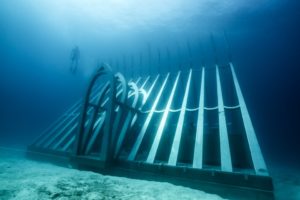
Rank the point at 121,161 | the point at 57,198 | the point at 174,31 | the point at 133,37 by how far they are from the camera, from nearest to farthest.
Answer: the point at 57,198
the point at 121,161
the point at 174,31
the point at 133,37

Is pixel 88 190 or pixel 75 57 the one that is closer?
pixel 88 190

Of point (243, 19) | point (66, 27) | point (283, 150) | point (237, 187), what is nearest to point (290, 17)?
point (243, 19)

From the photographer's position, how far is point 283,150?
863cm

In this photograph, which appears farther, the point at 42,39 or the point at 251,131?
the point at 42,39

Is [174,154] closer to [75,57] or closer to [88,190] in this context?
[88,190]

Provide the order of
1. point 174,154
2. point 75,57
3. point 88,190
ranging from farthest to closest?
point 75,57, point 174,154, point 88,190

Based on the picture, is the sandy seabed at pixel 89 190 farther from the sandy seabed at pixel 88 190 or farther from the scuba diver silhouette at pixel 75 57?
the scuba diver silhouette at pixel 75 57

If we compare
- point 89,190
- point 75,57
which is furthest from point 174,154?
point 75,57

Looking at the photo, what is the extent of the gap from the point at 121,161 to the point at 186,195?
4.64 feet

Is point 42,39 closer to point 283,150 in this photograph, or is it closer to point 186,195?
point 186,195

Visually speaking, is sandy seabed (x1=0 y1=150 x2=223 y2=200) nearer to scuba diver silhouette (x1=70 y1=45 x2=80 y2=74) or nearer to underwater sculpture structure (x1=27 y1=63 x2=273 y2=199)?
underwater sculpture structure (x1=27 y1=63 x2=273 y2=199)

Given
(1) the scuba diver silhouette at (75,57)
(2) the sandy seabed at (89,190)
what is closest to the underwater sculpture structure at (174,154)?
(2) the sandy seabed at (89,190)

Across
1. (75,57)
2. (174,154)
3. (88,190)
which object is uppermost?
(75,57)

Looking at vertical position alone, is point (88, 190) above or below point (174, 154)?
below
